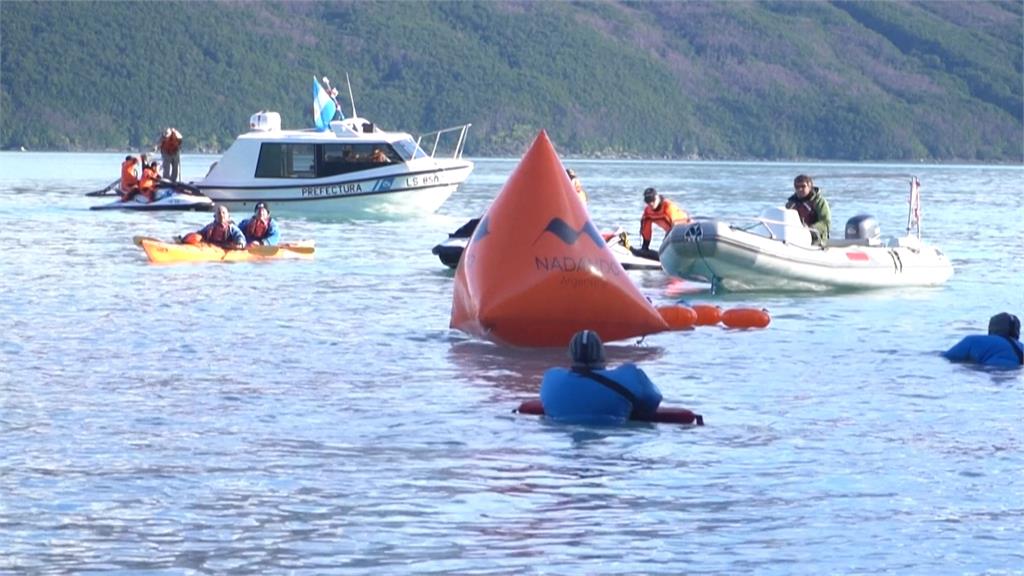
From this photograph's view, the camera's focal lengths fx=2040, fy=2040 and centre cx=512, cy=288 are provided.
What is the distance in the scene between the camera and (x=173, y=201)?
41.0 meters

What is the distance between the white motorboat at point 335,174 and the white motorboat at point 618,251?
15458 mm

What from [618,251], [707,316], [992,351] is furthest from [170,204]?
[992,351]

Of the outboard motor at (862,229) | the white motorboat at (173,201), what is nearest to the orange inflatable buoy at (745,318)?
the outboard motor at (862,229)

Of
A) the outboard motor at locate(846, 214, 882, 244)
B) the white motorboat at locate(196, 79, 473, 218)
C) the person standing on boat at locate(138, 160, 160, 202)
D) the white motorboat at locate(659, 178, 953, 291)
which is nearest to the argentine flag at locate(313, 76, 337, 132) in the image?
the white motorboat at locate(196, 79, 473, 218)

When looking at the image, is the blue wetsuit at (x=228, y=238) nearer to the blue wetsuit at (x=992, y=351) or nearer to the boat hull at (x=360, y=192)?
the blue wetsuit at (x=992, y=351)

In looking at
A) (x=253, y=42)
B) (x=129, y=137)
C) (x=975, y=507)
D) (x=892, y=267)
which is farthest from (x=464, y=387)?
(x=253, y=42)

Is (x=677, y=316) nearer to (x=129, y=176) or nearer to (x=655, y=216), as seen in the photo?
(x=655, y=216)

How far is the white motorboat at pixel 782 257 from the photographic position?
22766 mm

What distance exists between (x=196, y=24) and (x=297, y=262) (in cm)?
14582

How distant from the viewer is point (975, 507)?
35.2 ft

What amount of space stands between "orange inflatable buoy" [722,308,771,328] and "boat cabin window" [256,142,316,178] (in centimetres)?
2303

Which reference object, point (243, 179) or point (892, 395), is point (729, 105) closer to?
point (243, 179)

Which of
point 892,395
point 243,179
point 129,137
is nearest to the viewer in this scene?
point 892,395

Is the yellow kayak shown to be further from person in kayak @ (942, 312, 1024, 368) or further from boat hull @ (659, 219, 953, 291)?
person in kayak @ (942, 312, 1024, 368)
